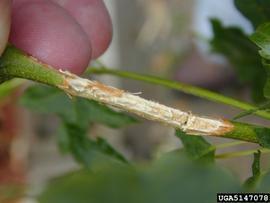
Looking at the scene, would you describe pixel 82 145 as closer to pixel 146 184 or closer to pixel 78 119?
pixel 78 119

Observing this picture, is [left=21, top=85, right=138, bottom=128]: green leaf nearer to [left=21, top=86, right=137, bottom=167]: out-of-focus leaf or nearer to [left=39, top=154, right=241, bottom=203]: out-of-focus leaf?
[left=21, top=86, right=137, bottom=167]: out-of-focus leaf

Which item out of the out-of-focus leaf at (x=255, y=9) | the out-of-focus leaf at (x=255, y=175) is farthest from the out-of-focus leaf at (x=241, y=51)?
the out-of-focus leaf at (x=255, y=175)

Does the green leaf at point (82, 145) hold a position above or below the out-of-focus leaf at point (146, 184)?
above

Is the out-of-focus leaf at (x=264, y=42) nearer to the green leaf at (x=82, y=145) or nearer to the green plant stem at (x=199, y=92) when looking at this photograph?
the green plant stem at (x=199, y=92)

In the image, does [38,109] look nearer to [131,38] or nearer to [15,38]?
[15,38]

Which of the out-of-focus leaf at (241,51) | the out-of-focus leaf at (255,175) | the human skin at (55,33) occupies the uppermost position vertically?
the out-of-focus leaf at (241,51)
